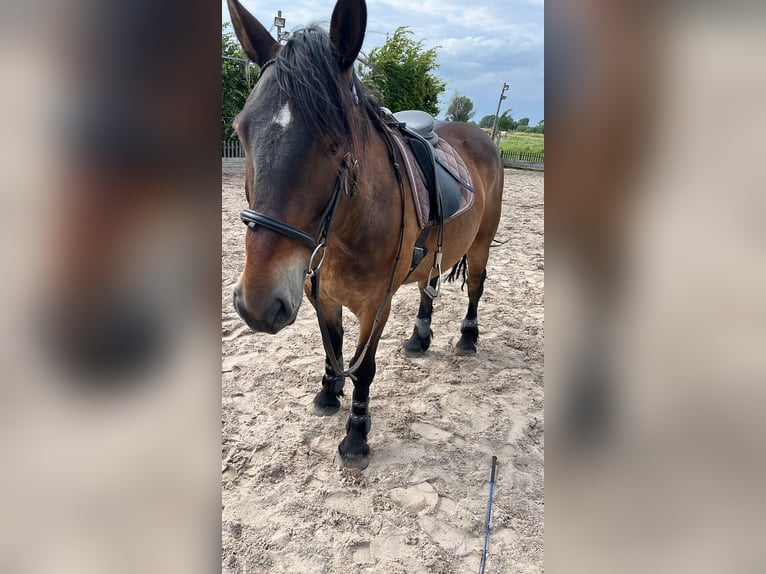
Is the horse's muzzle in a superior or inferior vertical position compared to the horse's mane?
inferior

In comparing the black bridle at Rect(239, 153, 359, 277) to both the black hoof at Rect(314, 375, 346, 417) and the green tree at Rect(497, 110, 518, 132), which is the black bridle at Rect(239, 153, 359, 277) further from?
the green tree at Rect(497, 110, 518, 132)

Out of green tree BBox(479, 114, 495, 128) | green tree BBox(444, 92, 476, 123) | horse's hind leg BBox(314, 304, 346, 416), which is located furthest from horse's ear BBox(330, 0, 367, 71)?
green tree BBox(479, 114, 495, 128)

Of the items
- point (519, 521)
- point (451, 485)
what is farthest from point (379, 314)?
point (519, 521)

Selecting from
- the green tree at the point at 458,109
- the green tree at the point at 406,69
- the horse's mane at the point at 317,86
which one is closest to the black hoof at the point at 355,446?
the horse's mane at the point at 317,86

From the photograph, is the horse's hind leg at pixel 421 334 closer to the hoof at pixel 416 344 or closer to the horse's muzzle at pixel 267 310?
the hoof at pixel 416 344

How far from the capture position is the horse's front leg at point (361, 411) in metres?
2.39

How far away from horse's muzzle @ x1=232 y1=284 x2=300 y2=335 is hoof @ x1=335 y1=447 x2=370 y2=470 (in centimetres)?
136

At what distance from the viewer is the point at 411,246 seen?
2.33m
